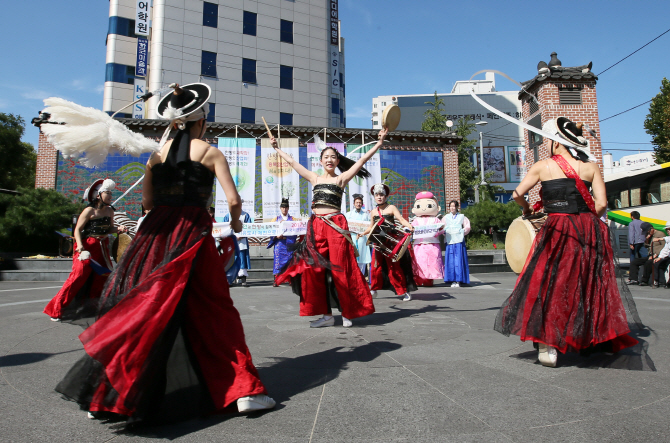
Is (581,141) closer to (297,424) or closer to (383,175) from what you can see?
(297,424)

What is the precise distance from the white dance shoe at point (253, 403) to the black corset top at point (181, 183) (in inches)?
42.8

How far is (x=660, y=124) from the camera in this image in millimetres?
28344

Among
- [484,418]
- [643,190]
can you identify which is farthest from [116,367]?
[643,190]

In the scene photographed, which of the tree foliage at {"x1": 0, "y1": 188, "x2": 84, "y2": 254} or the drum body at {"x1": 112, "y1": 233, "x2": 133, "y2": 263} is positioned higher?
the tree foliage at {"x1": 0, "y1": 188, "x2": 84, "y2": 254}

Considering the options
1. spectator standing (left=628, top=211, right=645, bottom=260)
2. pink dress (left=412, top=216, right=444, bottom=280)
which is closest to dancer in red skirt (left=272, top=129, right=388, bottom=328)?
pink dress (left=412, top=216, right=444, bottom=280)

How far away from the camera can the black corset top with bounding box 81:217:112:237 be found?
19.6 feet

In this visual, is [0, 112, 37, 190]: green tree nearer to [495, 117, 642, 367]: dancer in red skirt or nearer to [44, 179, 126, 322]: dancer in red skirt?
[44, 179, 126, 322]: dancer in red skirt

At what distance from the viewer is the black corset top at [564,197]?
3562mm

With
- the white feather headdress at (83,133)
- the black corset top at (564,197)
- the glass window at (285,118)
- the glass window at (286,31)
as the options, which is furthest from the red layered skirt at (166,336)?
the glass window at (286,31)

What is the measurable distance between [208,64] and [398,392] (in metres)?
28.9

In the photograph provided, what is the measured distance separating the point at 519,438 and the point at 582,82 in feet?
67.7

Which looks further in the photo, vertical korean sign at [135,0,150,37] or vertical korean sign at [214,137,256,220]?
vertical korean sign at [135,0,150,37]

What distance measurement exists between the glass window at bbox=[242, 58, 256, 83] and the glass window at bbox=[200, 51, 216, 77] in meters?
1.90

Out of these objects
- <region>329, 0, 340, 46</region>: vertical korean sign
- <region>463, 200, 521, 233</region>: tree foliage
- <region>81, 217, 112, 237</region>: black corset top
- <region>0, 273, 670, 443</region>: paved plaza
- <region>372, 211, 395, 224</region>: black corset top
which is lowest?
<region>0, 273, 670, 443</region>: paved plaza
